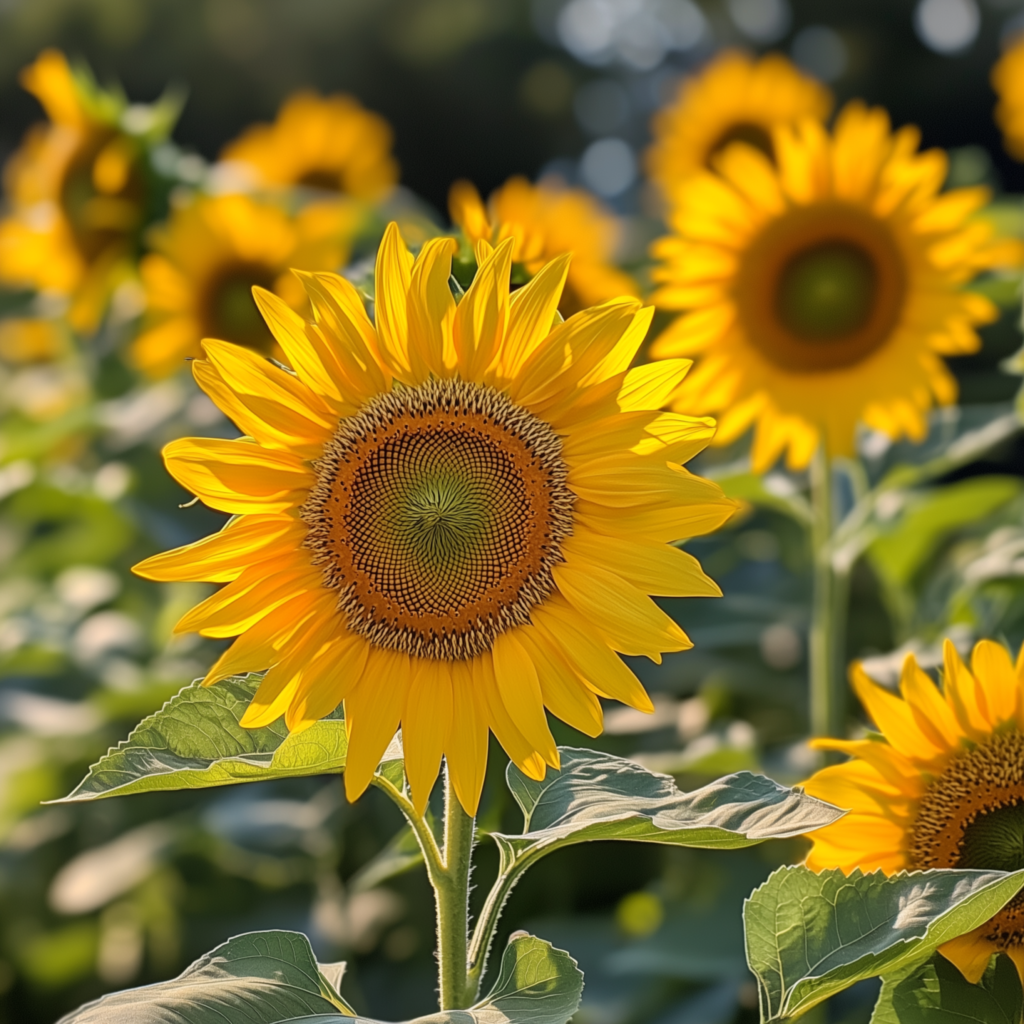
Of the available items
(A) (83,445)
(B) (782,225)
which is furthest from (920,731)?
(A) (83,445)

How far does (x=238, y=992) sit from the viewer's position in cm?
85

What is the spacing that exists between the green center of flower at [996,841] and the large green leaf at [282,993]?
1.06 feet

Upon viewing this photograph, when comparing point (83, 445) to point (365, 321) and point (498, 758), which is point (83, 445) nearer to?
point (498, 758)

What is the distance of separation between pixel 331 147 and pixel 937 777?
10.0ft

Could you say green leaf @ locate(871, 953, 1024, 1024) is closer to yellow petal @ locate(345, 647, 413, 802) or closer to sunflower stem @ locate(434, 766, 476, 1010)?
sunflower stem @ locate(434, 766, 476, 1010)

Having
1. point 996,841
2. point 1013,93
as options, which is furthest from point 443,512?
point 1013,93

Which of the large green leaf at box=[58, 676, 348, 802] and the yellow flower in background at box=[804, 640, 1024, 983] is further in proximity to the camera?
the yellow flower in background at box=[804, 640, 1024, 983]

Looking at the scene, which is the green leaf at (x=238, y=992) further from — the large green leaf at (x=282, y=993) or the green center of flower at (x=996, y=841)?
the green center of flower at (x=996, y=841)

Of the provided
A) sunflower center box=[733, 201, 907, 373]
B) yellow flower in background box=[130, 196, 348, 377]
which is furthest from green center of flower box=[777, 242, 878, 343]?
yellow flower in background box=[130, 196, 348, 377]

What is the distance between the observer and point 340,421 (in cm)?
97

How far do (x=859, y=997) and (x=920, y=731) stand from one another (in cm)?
75

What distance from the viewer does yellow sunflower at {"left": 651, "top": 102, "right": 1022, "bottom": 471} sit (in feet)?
5.60

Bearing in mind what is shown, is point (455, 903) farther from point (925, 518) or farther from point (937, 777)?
point (925, 518)

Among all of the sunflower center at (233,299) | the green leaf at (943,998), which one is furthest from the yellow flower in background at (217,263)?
the green leaf at (943,998)
